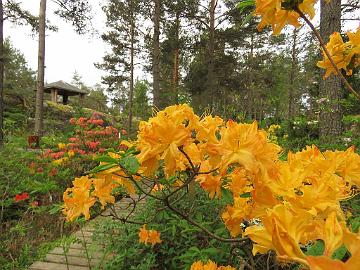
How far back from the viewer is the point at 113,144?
8.05 metres

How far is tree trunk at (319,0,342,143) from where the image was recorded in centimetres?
573

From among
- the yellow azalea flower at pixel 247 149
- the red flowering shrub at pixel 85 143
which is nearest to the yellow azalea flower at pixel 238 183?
the yellow azalea flower at pixel 247 149

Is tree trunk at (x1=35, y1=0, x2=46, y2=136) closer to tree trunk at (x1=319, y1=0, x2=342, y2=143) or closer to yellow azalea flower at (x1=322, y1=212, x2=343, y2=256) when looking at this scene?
tree trunk at (x1=319, y1=0, x2=342, y2=143)

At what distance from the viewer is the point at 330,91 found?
18.9 ft

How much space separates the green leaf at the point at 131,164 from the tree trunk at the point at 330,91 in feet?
17.5

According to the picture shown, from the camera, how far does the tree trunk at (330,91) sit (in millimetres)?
5734

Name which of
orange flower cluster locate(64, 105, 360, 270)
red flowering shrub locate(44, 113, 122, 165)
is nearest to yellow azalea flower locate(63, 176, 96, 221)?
orange flower cluster locate(64, 105, 360, 270)

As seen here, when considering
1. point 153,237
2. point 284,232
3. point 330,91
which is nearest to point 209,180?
point 284,232

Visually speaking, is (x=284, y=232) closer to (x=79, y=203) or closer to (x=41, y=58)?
(x=79, y=203)

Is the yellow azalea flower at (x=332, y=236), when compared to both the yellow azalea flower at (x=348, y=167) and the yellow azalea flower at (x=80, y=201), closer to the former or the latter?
the yellow azalea flower at (x=348, y=167)

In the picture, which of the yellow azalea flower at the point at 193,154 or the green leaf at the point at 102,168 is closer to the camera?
the green leaf at the point at 102,168

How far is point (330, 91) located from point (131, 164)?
223 inches

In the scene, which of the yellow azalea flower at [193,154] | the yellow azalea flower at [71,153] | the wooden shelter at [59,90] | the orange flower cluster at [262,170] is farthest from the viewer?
the wooden shelter at [59,90]

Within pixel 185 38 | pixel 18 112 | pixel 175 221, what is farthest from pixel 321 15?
pixel 18 112
